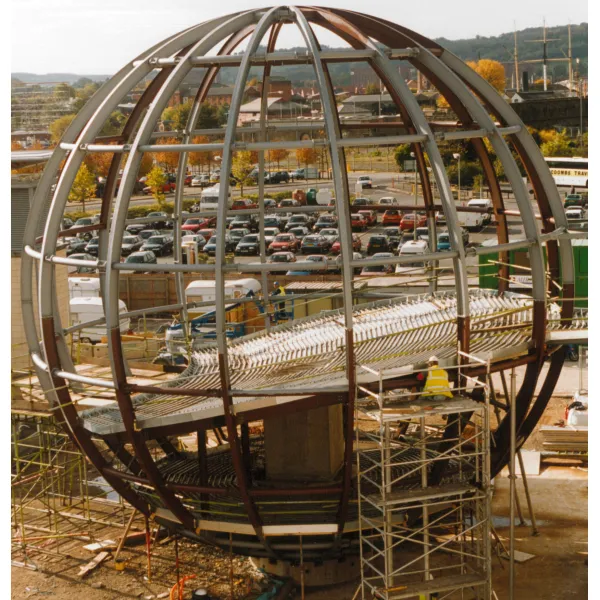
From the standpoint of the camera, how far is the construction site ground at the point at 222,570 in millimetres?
21109

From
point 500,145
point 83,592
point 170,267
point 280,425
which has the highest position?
point 500,145

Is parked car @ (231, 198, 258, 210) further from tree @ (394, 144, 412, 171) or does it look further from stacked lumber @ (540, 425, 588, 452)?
stacked lumber @ (540, 425, 588, 452)

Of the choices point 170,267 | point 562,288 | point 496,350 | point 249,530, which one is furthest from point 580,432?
point 170,267

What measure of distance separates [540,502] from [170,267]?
445 inches

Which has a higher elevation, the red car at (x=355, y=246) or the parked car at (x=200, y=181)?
the parked car at (x=200, y=181)

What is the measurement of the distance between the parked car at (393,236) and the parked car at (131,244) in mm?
13593

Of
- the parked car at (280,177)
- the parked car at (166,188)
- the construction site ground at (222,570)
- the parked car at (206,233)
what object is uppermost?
the parked car at (280,177)

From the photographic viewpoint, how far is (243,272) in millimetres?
19469

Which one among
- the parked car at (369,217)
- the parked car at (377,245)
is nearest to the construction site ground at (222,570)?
the parked car at (377,245)

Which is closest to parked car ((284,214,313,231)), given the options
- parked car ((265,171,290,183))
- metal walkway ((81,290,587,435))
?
parked car ((265,171,290,183))

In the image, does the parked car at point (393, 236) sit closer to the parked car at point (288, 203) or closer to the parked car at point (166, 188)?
the parked car at point (288, 203)

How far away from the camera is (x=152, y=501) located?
21609mm

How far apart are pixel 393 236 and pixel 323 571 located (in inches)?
1571

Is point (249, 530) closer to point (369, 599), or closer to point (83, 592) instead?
point (369, 599)
